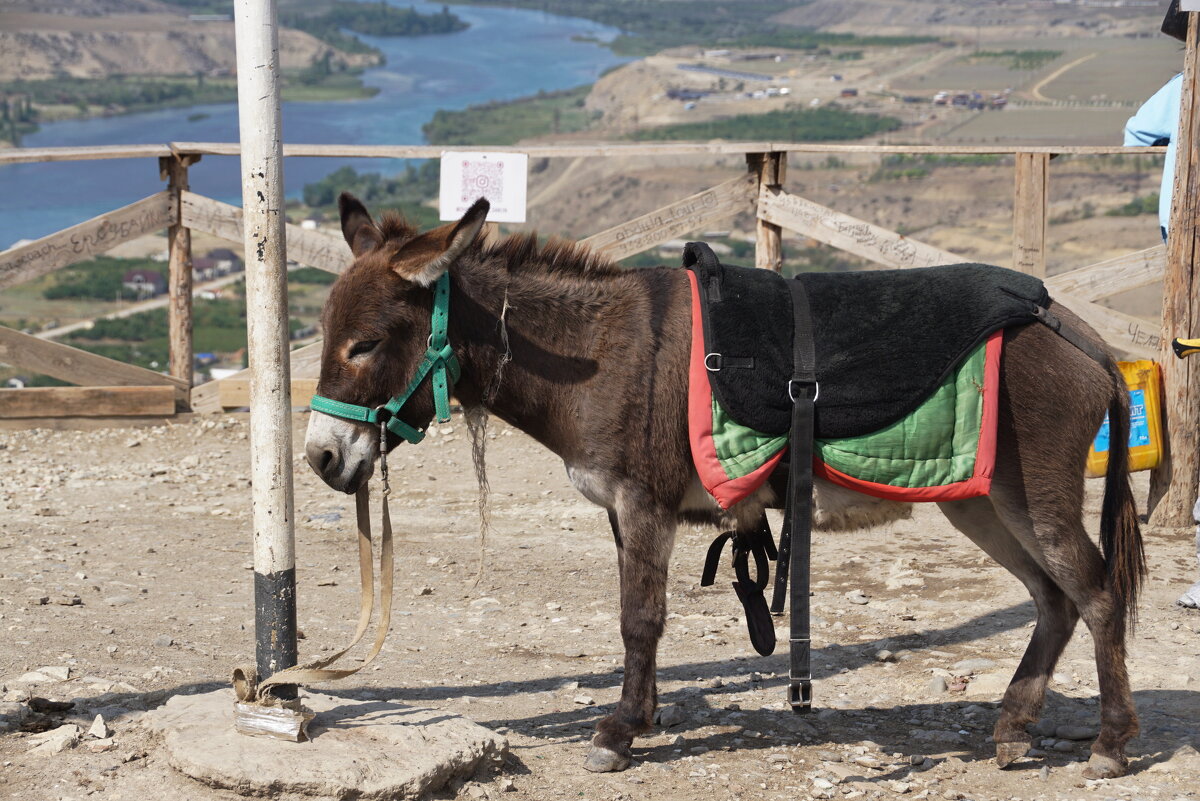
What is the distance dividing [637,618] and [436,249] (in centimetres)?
145

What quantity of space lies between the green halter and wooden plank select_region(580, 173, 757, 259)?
17.0ft

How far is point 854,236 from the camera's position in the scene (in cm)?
877

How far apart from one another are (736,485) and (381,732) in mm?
1466

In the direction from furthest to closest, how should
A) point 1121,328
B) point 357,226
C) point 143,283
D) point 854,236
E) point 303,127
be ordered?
point 303,127
point 143,283
point 854,236
point 1121,328
point 357,226

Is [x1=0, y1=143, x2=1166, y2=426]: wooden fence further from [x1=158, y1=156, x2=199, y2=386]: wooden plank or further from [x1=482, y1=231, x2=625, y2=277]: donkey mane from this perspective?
[x1=482, y1=231, x2=625, y2=277]: donkey mane

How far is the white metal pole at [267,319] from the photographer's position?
142 inches

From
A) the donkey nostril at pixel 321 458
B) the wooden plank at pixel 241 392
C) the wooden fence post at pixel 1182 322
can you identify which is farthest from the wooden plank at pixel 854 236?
the donkey nostril at pixel 321 458

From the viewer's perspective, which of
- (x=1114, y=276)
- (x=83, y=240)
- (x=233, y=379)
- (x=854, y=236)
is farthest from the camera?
(x=233, y=379)

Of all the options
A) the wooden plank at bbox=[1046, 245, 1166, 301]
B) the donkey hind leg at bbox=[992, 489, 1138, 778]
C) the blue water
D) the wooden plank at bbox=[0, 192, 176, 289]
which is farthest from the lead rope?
the blue water

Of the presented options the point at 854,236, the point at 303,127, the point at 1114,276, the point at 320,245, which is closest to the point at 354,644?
the point at 320,245

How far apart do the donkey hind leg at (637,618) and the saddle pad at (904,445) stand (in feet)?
0.88

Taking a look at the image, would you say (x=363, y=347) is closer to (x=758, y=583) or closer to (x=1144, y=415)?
(x=758, y=583)

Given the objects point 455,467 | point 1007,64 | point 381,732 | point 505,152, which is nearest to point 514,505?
point 455,467

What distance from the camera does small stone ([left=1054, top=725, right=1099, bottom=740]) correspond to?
14.8ft
